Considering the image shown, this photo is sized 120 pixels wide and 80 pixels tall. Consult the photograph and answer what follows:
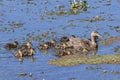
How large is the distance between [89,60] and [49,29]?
6.66 meters

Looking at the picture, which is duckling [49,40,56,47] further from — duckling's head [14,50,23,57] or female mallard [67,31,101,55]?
duckling's head [14,50,23,57]

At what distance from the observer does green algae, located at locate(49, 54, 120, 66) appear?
2302cm

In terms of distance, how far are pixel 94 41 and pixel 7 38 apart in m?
4.53

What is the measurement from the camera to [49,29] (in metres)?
29.6

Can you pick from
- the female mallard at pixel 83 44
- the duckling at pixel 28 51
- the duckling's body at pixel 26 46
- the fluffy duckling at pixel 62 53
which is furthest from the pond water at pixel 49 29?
the duckling's body at pixel 26 46

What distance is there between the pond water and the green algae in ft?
1.28

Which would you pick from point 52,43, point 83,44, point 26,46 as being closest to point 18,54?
point 26,46

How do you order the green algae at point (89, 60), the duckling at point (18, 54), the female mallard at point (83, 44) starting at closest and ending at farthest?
the green algae at point (89, 60) → the duckling at point (18, 54) → the female mallard at point (83, 44)

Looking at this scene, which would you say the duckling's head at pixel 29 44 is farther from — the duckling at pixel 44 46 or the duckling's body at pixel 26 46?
the duckling at pixel 44 46

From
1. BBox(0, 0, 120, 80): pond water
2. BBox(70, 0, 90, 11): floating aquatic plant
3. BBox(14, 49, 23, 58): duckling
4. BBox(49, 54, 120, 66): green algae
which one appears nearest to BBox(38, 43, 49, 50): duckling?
BBox(0, 0, 120, 80): pond water

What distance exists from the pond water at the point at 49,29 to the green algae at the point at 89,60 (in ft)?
1.28

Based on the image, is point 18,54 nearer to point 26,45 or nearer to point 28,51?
point 28,51

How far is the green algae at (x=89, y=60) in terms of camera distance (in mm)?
23016

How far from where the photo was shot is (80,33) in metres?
29.0
